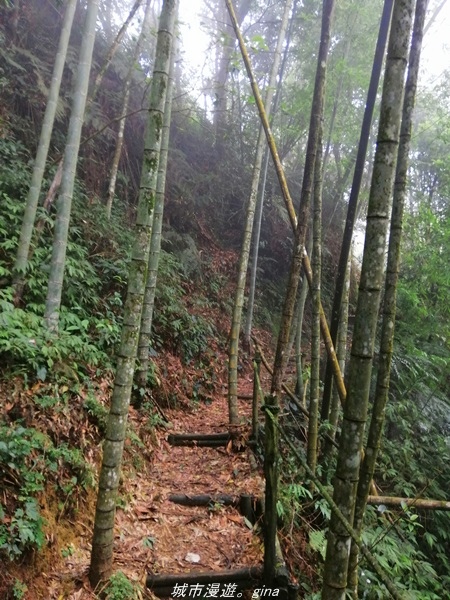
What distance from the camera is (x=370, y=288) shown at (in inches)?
68.0

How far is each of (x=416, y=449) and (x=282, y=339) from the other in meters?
3.59

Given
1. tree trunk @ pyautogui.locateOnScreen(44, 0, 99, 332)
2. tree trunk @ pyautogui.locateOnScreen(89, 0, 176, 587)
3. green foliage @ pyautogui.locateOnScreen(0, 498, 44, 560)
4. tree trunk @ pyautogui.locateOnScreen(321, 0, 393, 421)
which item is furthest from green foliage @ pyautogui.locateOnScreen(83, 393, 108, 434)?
tree trunk @ pyautogui.locateOnScreen(321, 0, 393, 421)

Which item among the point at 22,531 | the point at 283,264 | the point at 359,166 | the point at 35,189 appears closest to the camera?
the point at 22,531

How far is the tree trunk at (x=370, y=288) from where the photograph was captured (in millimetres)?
1693

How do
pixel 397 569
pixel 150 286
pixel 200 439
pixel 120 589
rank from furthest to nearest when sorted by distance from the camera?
1. pixel 150 286
2. pixel 200 439
3. pixel 397 569
4. pixel 120 589

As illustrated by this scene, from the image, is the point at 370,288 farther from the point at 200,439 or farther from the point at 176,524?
the point at 200,439

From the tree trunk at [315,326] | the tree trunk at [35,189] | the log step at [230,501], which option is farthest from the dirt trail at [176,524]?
the tree trunk at [35,189]

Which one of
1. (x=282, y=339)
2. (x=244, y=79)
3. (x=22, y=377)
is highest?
(x=244, y=79)

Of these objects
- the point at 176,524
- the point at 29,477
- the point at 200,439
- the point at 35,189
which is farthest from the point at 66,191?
the point at 176,524

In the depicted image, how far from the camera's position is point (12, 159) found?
6285 millimetres

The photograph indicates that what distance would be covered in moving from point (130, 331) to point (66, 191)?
2.63 m

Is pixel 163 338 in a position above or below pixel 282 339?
below

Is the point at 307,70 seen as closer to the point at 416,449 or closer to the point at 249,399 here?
the point at 249,399

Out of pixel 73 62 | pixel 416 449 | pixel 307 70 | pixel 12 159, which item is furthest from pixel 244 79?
pixel 416 449
